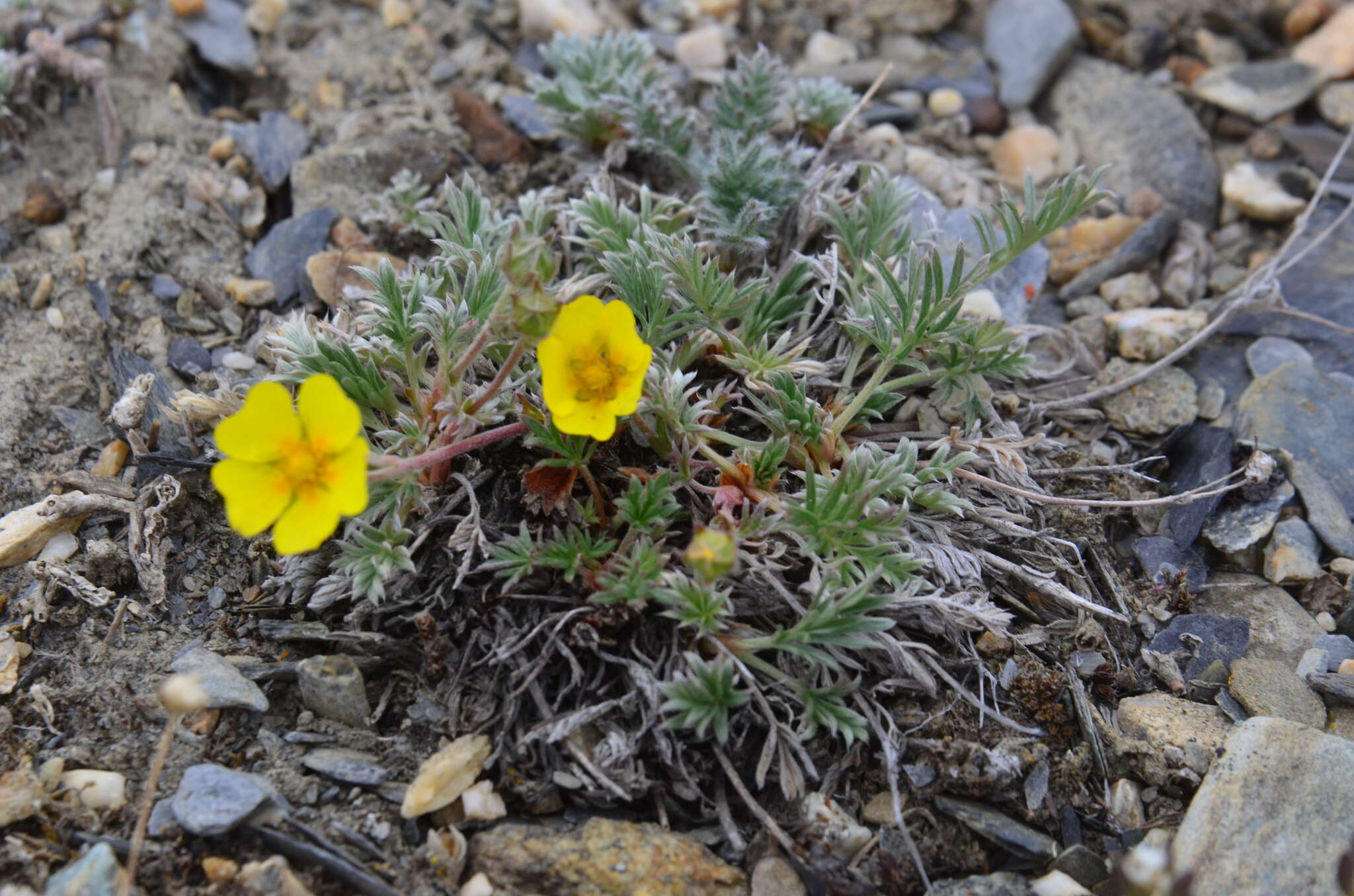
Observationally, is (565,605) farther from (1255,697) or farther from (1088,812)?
(1255,697)

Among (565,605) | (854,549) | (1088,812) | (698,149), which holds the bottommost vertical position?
(1088,812)

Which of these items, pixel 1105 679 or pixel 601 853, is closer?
pixel 601 853

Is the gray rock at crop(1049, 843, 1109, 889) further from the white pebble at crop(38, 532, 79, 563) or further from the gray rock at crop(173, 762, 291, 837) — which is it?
the white pebble at crop(38, 532, 79, 563)

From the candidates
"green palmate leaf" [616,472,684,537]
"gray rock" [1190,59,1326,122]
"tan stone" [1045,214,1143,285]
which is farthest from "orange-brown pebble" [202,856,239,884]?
"gray rock" [1190,59,1326,122]

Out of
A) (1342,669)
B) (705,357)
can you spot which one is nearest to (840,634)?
(705,357)

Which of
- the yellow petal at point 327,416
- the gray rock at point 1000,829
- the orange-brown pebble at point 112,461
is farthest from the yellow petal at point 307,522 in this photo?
the gray rock at point 1000,829

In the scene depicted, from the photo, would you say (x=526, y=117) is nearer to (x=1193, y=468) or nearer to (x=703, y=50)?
(x=703, y=50)

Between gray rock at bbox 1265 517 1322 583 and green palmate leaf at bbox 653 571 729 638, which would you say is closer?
green palmate leaf at bbox 653 571 729 638

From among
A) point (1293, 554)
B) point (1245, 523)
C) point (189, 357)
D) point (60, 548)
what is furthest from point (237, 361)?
point (1293, 554)
